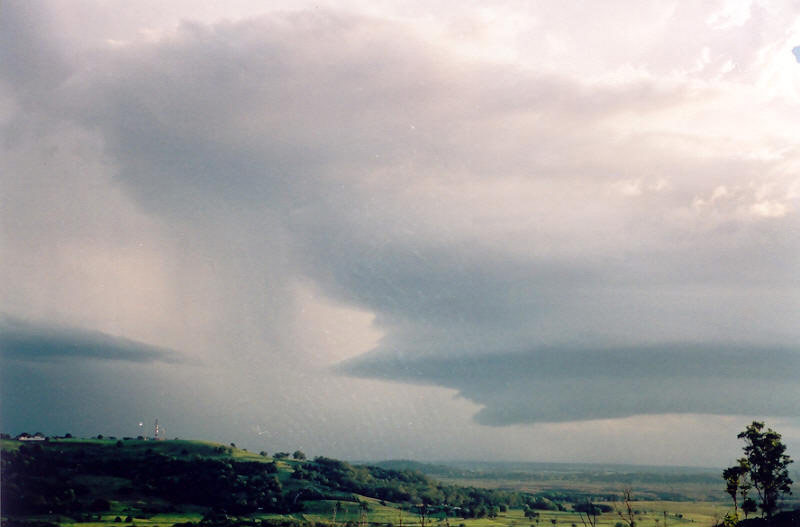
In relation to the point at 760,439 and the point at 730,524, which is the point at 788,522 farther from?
the point at 730,524

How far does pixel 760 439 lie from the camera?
120500 mm

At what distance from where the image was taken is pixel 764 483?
12125 centimetres

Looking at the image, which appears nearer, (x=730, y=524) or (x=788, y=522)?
(x=730, y=524)

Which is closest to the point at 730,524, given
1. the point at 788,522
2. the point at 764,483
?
the point at 764,483

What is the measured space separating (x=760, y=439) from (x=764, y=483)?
8.42 metres

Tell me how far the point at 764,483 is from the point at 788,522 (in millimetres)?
14074

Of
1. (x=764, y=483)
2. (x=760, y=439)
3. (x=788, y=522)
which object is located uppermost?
(x=760, y=439)

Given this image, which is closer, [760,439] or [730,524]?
[730,524]

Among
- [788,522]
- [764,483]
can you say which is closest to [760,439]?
[764,483]

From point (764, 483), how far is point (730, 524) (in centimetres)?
→ 2163

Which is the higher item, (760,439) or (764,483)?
(760,439)

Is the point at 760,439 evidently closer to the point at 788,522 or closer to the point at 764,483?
the point at 764,483

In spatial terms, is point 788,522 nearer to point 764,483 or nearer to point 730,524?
point 764,483

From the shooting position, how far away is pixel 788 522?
127500mm
